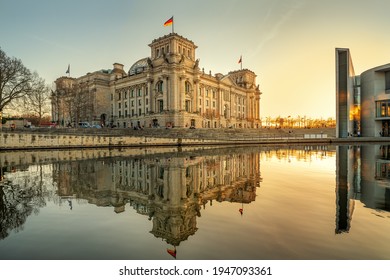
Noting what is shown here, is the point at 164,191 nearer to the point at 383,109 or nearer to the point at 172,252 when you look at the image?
the point at 172,252

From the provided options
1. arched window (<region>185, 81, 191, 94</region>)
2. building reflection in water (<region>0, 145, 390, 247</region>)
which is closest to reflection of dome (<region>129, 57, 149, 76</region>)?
arched window (<region>185, 81, 191, 94</region>)

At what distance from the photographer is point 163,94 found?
66500 mm

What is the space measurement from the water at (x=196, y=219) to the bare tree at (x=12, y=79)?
1325 inches

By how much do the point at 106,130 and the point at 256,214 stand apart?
133 feet

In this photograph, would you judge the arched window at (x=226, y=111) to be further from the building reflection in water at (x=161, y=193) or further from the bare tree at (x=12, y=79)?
the building reflection in water at (x=161, y=193)

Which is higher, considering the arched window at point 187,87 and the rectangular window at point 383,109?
the arched window at point 187,87

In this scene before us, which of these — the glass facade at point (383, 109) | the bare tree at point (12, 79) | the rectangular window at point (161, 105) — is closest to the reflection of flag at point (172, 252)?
the bare tree at point (12, 79)

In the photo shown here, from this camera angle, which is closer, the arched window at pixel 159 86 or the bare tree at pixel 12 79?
the bare tree at pixel 12 79

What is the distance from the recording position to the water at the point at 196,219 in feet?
15.9

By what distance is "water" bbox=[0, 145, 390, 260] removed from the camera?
191 inches

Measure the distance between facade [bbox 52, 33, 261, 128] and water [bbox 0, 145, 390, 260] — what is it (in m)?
53.2

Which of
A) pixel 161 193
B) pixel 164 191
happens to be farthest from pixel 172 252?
pixel 164 191

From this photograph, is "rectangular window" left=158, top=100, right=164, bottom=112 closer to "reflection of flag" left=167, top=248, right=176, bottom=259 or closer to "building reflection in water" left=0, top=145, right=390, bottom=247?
"building reflection in water" left=0, top=145, right=390, bottom=247

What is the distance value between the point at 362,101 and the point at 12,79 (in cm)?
7886
